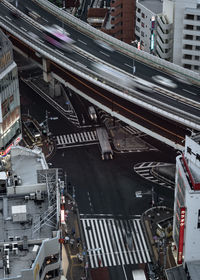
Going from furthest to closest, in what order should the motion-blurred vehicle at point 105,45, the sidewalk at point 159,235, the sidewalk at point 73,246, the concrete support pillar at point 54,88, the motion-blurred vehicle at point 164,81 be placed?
the concrete support pillar at point 54,88, the motion-blurred vehicle at point 105,45, the motion-blurred vehicle at point 164,81, the sidewalk at point 159,235, the sidewalk at point 73,246

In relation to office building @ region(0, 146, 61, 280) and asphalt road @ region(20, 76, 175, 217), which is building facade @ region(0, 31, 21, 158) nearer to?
asphalt road @ region(20, 76, 175, 217)

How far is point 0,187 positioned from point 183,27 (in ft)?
295

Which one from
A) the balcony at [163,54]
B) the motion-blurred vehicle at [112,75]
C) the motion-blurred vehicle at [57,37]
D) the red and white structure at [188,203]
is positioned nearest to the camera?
the red and white structure at [188,203]

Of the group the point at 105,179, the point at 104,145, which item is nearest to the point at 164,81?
the point at 104,145

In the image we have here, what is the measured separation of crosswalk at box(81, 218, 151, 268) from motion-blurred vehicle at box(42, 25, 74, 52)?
57265 millimetres

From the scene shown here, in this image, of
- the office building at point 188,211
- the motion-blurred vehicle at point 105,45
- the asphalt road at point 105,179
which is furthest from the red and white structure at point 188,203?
the motion-blurred vehicle at point 105,45

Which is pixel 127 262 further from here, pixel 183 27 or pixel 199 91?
pixel 183 27

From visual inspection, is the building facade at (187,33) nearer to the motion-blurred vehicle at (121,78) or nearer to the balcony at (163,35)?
the balcony at (163,35)

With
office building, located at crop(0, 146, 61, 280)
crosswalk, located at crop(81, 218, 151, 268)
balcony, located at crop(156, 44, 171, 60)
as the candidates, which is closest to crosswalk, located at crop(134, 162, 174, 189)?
crosswalk, located at crop(81, 218, 151, 268)

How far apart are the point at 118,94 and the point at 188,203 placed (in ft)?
137

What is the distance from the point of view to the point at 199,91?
515ft

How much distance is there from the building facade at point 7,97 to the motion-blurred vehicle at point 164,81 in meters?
36.2

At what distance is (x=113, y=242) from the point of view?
5315 inches

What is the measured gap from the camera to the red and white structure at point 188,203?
11819 centimetres
